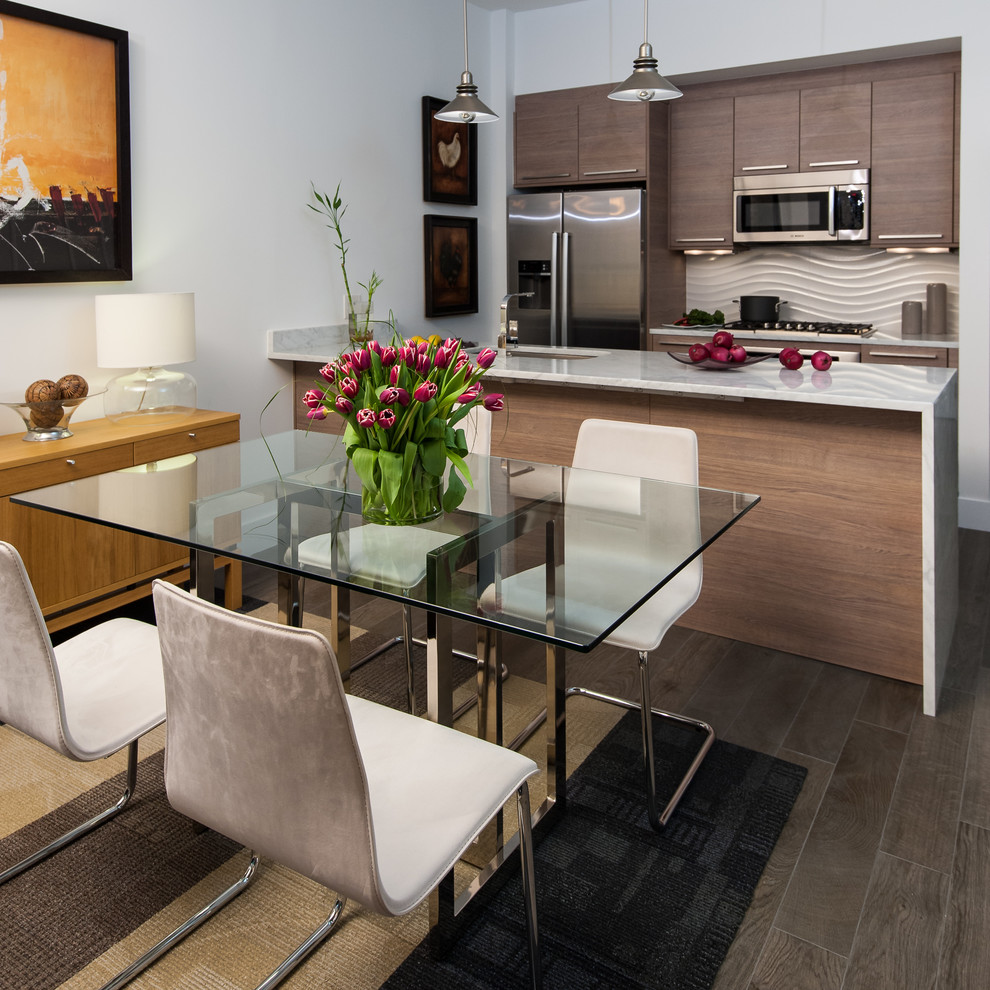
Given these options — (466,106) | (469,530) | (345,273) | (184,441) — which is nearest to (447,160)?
(345,273)

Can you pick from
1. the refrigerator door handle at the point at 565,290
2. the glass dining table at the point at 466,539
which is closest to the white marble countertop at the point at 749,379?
the glass dining table at the point at 466,539

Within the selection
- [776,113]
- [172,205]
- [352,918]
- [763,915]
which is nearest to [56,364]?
[172,205]

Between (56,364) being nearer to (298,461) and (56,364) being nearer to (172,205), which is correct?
(172,205)

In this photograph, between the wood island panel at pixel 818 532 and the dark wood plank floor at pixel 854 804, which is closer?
the dark wood plank floor at pixel 854 804

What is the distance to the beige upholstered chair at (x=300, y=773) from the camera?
120 cm

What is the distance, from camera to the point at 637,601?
1509 mm

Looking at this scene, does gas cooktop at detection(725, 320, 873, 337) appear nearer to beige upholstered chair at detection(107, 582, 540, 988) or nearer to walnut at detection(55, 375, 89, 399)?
walnut at detection(55, 375, 89, 399)

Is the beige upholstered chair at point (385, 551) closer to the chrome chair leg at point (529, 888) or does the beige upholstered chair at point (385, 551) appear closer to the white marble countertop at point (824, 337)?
the chrome chair leg at point (529, 888)

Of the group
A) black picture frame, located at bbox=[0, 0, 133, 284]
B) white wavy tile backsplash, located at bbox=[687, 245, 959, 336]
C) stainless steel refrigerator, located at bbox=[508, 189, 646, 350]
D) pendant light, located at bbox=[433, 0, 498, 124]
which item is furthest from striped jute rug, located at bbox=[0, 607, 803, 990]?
white wavy tile backsplash, located at bbox=[687, 245, 959, 336]

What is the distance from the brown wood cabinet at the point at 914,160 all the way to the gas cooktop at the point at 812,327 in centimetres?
48

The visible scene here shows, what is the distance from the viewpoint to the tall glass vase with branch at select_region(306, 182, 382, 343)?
4.34 metres

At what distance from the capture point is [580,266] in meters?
5.26

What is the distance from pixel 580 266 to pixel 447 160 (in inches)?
37.7

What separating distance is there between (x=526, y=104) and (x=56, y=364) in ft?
10.8
